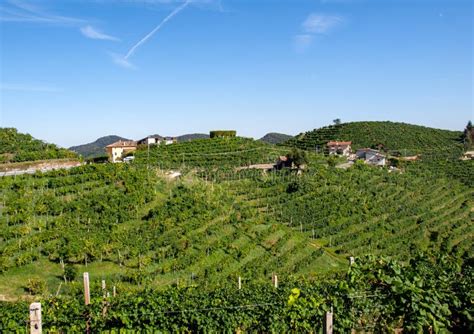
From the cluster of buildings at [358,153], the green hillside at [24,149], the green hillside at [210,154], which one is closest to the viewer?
the green hillside at [24,149]

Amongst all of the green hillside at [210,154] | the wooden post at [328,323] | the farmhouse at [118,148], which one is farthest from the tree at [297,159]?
the wooden post at [328,323]

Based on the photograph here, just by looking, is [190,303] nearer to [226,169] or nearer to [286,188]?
[286,188]

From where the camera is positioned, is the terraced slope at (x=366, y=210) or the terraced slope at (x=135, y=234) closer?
the terraced slope at (x=135, y=234)

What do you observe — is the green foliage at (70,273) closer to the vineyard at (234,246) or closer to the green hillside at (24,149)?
the vineyard at (234,246)

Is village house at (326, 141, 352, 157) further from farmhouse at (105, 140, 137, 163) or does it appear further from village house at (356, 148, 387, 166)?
farmhouse at (105, 140, 137, 163)

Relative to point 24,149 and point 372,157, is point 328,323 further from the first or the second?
point 372,157

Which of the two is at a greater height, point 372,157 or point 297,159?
point 297,159

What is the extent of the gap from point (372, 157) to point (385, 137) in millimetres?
15115

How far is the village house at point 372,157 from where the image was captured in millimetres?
50169

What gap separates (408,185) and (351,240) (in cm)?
1575

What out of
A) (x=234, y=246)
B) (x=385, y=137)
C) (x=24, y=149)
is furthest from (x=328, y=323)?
(x=385, y=137)

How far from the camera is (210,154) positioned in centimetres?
4144

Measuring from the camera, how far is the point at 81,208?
1975cm

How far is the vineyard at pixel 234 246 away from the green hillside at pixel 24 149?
519cm
